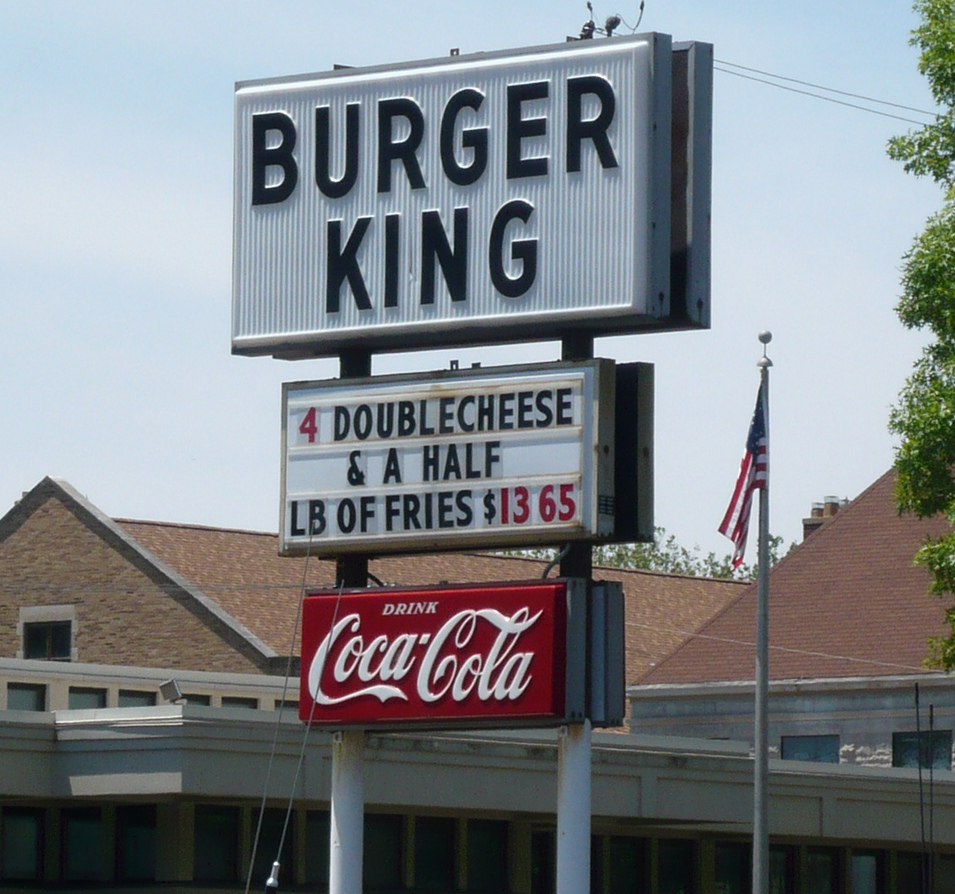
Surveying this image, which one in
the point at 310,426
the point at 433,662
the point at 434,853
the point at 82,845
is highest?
A: the point at 310,426

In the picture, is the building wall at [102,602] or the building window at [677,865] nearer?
the building window at [677,865]

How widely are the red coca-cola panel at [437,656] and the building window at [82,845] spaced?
37.7ft

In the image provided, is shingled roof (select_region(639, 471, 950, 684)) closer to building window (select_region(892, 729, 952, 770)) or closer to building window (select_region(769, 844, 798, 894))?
building window (select_region(892, 729, 952, 770))

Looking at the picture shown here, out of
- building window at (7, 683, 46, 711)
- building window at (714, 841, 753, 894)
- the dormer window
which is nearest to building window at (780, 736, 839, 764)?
building window at (714, 841, 753, 894)

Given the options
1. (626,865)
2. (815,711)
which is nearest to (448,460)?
(626,865)

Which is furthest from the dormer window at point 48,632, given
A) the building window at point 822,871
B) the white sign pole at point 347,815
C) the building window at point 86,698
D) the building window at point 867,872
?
the white sign pole at point 347,815

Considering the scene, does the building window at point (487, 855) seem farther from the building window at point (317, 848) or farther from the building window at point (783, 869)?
the building window at point (783, 869)

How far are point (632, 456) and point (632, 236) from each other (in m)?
1.71

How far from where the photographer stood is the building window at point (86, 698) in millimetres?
34469

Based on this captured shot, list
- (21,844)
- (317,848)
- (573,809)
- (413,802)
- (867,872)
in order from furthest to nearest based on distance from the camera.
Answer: (867,872) < (317,848) < (21,844) < (413,802) < (573,809)

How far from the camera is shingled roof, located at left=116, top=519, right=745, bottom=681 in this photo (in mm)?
40375

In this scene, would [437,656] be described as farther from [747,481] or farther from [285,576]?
[285,576]

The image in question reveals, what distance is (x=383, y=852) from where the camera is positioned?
99.8ft

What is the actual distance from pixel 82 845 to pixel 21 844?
780 millimetres
